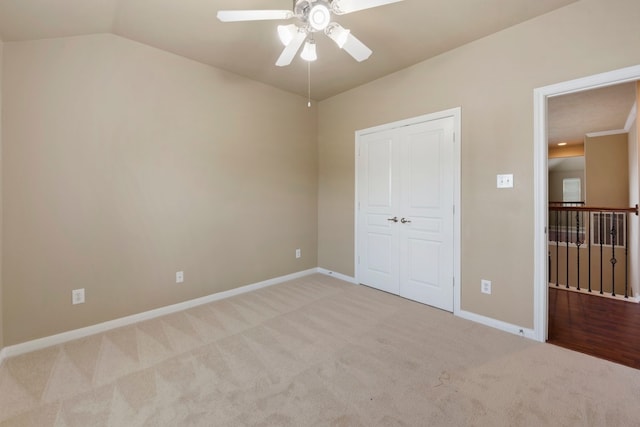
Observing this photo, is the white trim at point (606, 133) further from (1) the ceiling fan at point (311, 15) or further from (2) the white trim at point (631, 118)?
(1) the ceiling fan at point (311, 15)

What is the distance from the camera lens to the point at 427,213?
3.13 metres

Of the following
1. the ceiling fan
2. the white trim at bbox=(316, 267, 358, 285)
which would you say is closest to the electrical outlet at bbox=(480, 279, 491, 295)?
the white trim at bbox=(316, 267, 358, 285)

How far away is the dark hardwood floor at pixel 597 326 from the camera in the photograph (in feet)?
7.22

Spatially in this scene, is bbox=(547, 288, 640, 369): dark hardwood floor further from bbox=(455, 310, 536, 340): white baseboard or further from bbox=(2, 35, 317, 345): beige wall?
bbox=(2, 35, 317, 345): beige wall

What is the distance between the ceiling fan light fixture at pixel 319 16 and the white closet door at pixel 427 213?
73.1 inches

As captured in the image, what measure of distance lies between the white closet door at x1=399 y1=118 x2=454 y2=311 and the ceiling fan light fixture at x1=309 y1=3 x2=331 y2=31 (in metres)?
1.86

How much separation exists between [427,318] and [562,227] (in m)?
9.08

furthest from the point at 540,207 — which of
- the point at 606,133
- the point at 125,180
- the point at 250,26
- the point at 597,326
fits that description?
the point at 606,133

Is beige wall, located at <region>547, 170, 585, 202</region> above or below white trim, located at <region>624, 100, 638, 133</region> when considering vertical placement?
below

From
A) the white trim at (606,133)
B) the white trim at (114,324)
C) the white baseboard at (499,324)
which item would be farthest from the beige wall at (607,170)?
the white trim at (114,324)

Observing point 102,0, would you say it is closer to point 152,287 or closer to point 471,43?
point 152,287

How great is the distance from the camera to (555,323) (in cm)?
272

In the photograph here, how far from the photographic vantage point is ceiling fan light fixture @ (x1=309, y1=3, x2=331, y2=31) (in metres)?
1.59

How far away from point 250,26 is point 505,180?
2.65 meters
